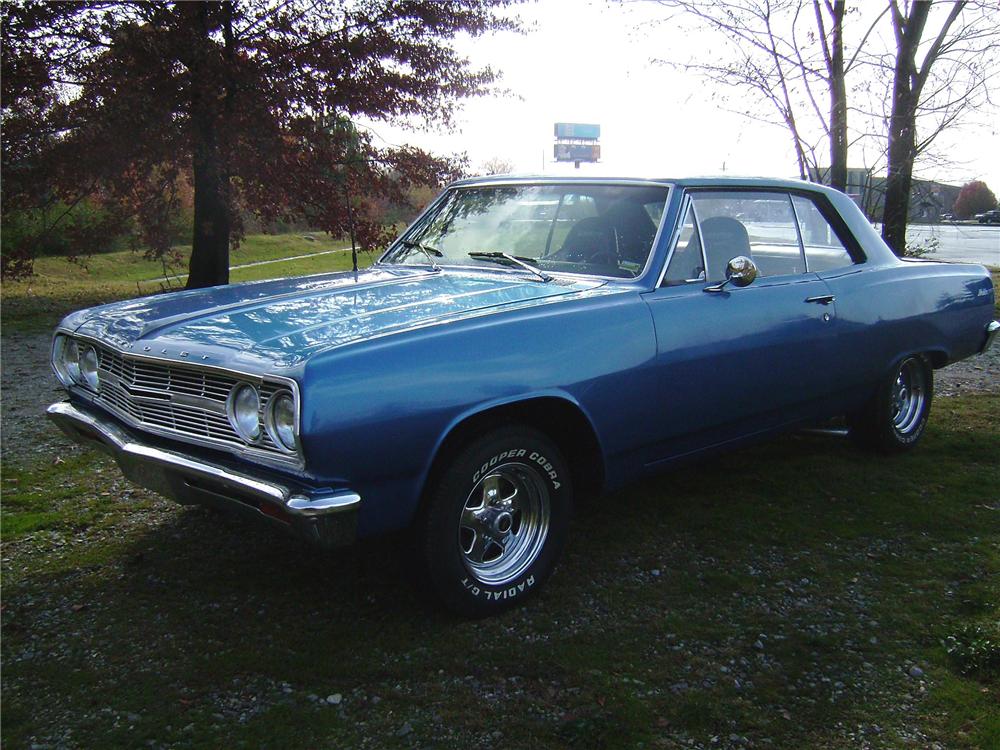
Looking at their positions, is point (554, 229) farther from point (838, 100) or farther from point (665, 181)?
point (838, 100)

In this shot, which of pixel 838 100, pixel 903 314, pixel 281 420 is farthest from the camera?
pixel 838 100

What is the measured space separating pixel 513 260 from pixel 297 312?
1125 mm

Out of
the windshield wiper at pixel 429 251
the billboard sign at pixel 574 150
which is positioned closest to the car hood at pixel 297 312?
the windshield wiper at pixel 429 251

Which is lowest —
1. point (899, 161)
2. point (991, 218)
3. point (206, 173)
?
point (206, 173)

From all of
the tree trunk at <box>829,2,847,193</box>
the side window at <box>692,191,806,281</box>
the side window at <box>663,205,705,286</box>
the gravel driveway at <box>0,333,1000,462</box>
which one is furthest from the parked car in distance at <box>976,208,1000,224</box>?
the side window at <box>663,205,705,286</box>

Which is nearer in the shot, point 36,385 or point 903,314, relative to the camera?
point 903,314

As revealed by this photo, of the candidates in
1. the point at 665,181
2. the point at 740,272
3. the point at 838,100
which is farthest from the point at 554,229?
the point at 838,100

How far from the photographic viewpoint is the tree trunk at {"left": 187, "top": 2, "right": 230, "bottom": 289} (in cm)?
955

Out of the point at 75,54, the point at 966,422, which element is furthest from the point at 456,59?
the point at 966,422

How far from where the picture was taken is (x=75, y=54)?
9.42 meters

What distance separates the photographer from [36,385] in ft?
23.5

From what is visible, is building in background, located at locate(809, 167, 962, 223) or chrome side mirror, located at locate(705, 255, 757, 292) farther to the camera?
building in background, located at locate(809, 167, 962, 223)

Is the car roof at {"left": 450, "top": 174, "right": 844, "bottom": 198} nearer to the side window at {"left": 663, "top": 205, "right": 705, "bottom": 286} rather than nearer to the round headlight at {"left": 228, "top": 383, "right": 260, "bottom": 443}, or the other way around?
the side window at {"left": 663, "top": 205, "right": 705, "bottom": 286}

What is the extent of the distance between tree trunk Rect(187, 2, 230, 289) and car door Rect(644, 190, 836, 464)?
7095 millimetres
